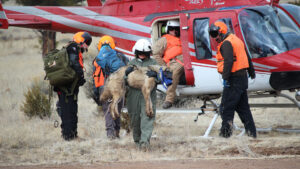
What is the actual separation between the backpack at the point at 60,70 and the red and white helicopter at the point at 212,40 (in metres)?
2.13

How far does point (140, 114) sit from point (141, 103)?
0.62 feet

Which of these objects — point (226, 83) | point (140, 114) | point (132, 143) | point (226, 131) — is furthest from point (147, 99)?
point (226, 131)

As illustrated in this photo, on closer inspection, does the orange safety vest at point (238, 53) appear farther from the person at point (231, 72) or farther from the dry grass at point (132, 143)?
the dry grass at point (132, 143)

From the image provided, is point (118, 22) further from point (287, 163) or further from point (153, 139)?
point (287, 163)

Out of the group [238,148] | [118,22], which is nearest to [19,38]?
[118,22]

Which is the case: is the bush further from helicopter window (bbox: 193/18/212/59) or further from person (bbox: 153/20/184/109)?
helicopter window (bbox: 193/18/212/59)

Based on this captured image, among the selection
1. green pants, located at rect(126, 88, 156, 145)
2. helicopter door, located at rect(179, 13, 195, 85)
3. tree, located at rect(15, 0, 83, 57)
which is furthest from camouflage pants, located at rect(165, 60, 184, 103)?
tree, located at rect(15, 0, 83, 57)

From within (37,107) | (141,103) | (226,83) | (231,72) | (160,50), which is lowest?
(37,107)

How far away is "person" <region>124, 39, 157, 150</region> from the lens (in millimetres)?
7527

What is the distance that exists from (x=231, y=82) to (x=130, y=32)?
9.66 ft

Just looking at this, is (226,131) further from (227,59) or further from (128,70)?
(128,70)

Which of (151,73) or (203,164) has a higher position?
(151,73)

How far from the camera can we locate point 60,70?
831 cm

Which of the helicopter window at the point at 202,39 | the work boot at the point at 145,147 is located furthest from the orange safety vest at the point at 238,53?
the work boot at the point at 145,147
